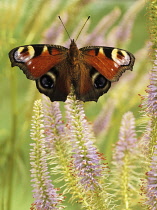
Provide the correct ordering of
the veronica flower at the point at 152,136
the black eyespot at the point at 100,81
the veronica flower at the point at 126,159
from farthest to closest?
the black eyespot at the point at 100,81 < the veronica flower at the point at 126,159 < the veronica flower at the point at 152,136

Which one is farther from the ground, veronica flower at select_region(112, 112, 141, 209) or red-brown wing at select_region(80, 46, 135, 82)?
red-brown wing at select_region(80, 46, 135, 82)

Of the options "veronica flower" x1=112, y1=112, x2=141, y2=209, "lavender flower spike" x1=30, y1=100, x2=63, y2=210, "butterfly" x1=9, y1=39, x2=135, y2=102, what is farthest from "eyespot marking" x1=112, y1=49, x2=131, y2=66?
"lavender flower spike" x1=30, y1=100, x2=63, y2=210

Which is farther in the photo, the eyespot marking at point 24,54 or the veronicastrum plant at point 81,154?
the eyespot marking at point 24,54

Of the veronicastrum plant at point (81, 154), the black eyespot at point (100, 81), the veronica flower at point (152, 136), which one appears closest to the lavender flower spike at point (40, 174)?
the veronicastrum plant at point (81, 154)

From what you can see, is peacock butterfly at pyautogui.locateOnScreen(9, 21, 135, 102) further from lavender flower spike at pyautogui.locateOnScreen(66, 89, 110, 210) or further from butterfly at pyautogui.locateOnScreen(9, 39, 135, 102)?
lavender flower spike at pyautogui.locateOnScreen(66, 89, 110, 210)

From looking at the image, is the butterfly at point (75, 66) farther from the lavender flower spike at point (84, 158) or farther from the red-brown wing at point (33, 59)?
the lavender flower spike at point (84, 158)

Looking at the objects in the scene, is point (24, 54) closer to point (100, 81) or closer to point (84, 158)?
point (100, 81)

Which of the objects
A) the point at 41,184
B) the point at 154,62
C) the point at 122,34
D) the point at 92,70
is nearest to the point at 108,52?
the point at 92,70

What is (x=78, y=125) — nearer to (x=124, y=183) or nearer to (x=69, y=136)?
(x=69, y=136)
